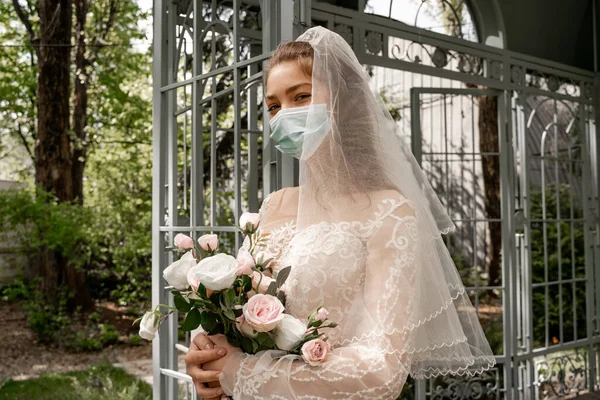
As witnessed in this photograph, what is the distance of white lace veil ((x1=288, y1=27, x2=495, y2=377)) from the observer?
4.57ft

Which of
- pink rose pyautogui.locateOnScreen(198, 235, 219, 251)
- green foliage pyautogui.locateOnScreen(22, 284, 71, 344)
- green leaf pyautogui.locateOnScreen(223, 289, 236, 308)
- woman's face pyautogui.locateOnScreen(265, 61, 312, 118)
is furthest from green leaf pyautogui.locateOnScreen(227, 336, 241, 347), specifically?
green foliage pyautogui.locateOnScreen(22, 284, 71, 344)

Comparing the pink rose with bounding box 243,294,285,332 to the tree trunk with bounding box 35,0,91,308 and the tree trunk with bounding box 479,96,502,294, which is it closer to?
the tree trunk with bounding box 479,96,502,294

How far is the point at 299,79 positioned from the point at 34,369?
21.6 ft

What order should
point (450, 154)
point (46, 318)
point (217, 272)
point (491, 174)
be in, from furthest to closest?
1. point (491, 174)
2. point (46, 318)
3. point (450, 154)
4. point (217, 272)

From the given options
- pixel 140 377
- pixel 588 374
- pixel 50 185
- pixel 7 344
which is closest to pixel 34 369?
pixel 7 344

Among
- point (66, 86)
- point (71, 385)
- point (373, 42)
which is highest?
point (66, 86)

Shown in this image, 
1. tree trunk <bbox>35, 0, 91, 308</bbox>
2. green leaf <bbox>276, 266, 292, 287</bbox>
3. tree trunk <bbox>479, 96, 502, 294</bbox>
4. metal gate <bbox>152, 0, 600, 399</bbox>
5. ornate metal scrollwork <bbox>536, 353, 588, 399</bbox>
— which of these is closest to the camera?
green leaf <bbox>276, 266, 292, 287</bbox>

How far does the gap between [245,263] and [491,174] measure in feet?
22.4

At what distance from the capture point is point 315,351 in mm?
1207

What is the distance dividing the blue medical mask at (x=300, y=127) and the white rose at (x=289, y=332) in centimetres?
38

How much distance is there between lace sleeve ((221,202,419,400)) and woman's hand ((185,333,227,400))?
0.11 feet

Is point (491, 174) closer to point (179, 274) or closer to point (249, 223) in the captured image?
point (249, 223)

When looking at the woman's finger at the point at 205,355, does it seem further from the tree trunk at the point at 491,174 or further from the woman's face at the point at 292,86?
the tree trunk at the point at 491,174

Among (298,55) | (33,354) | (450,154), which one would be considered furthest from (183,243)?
(33,354)
